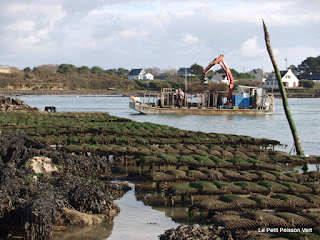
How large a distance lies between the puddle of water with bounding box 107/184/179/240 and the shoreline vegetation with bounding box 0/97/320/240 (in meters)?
0.35

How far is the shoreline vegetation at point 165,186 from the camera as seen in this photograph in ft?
29.3

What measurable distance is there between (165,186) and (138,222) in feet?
8.75

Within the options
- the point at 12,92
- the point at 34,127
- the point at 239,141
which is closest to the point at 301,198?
the point at 239,141

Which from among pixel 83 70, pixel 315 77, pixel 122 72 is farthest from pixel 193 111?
pixel 122 72

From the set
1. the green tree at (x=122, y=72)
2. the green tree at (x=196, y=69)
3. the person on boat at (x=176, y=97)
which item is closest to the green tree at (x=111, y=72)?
the green tree at (x=122, y=72)

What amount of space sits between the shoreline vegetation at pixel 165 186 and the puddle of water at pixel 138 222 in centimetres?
35

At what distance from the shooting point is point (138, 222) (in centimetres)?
1039

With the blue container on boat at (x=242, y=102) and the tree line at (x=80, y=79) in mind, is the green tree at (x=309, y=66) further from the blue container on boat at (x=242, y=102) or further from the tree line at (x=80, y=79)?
the blue container on boat at (x=242, y=102)

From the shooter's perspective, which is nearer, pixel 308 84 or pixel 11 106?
pixel 11 106

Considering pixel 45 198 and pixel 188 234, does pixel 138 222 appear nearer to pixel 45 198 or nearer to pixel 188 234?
pixel 45 198

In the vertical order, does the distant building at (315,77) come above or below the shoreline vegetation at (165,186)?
above

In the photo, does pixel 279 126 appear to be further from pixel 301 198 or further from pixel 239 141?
pixel 301 198

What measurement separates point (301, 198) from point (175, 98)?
127 feet

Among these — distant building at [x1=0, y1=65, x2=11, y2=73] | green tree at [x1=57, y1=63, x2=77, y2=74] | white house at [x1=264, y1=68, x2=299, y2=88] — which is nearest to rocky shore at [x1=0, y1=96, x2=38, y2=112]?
white house at [x1=264, y1=68, x2=299, y2=88]
